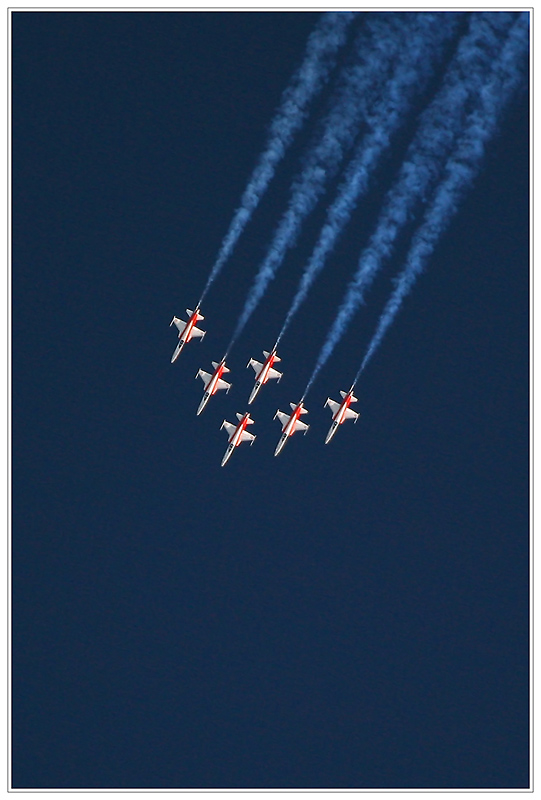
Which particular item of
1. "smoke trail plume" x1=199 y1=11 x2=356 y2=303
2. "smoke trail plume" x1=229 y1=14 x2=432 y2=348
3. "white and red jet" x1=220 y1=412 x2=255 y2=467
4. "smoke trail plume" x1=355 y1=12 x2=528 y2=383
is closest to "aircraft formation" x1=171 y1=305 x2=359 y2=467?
"white and red jet" x1=220 y1=412 x2=255 y2=467

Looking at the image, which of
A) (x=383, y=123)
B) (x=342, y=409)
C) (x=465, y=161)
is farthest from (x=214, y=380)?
(x=465, y=161)

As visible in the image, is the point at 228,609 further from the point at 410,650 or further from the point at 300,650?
the point at 410,650

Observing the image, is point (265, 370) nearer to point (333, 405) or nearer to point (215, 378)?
point (215, 378)

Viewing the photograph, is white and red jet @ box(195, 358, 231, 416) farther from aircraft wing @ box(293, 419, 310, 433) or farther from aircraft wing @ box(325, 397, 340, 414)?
aircraft wing @ box(325, 397, 340, 414)

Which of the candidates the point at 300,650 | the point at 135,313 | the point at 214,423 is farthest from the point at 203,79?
the point at 300,650

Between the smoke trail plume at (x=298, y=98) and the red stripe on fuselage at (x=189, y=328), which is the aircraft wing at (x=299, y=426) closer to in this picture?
the red stripe on fuselage at (x=189, y=328)

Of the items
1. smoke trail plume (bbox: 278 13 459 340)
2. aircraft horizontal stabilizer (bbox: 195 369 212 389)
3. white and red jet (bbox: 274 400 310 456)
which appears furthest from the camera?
aircraft horizontal stabilizer (bbox: 195 369 212 389)

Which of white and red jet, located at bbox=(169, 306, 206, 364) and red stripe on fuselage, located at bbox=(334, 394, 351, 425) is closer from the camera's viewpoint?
red stripe on fuselage, located at bbox=(334, 394, 351, 425)

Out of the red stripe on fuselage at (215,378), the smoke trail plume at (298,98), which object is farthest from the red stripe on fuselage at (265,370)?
the smoke trail plume at (298,98)
